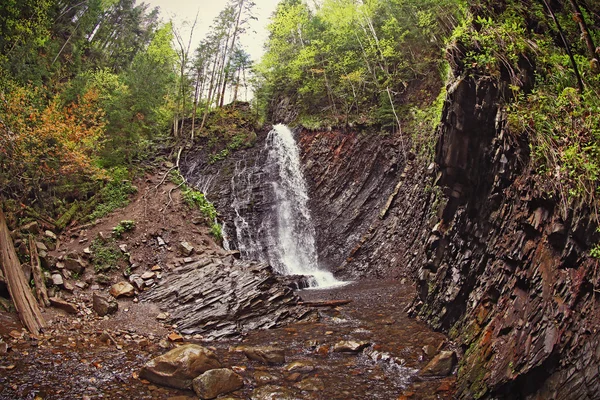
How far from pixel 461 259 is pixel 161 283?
9.16 meters

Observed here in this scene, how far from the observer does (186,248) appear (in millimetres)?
13445

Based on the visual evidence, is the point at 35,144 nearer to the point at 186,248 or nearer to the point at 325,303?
the point at 186,248

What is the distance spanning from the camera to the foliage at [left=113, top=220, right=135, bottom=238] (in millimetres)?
13227

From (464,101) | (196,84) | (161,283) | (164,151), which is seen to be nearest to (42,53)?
(164,151)

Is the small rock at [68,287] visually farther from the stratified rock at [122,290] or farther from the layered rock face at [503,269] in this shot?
the layered rock face at [503,269]

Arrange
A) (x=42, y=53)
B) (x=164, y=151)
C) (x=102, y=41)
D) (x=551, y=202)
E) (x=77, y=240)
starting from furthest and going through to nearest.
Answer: (x=102, y=41), (x=164, y=151), (x=42, y=53), (x=77, y=240), (x=551, y=202)

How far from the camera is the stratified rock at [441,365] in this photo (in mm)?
6363

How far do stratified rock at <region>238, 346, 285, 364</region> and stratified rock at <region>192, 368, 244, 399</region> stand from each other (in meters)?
1.09

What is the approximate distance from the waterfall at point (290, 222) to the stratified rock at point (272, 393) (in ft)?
34.9

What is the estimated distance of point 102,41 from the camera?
110ft

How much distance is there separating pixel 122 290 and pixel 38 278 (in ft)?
7.20

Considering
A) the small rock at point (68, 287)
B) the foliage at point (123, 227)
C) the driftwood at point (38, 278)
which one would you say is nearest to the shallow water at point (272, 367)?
the driftwood at point (38, 278)

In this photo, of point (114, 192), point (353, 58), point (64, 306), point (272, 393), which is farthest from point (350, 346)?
point (353, 58)

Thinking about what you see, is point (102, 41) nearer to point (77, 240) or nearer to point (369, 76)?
point (369, 76)
